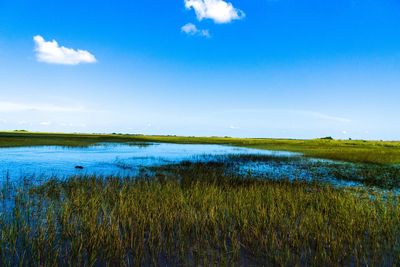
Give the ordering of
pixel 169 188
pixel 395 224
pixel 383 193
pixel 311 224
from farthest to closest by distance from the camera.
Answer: pixel 383 193 → pixel 169 188 → pixel 395 224 → pixel 311 224

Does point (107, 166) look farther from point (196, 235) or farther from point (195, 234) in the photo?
point (196, 235)

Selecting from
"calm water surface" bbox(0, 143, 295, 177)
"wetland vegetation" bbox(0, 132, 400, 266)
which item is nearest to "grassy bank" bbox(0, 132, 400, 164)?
"calm water surface" bbox(0, 143, 295, 177)

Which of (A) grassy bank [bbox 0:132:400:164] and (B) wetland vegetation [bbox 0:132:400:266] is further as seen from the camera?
(A) grassy bank [bbox 0:132:400:164]

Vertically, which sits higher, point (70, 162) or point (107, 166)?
point (70, 162)

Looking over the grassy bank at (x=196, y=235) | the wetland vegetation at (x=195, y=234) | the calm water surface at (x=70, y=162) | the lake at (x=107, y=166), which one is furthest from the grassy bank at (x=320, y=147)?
the grassy bank at (x=196, y=235)

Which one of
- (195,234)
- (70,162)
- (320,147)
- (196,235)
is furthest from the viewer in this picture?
(320,147)

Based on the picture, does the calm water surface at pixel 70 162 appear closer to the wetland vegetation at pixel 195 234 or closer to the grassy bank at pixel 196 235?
the wetland vegetation at pixel 195 234

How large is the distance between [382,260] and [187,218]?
5.14 meters

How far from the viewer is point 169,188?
1194cm

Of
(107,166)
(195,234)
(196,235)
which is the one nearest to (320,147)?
(107,166)

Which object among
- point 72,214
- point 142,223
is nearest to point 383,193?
point 142,223

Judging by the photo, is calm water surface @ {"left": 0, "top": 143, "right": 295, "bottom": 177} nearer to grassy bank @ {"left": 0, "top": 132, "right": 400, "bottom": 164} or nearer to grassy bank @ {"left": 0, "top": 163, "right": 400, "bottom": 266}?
grassy bank @ {"left": 0, "top": 163, "right": 400, "bottom": 266}

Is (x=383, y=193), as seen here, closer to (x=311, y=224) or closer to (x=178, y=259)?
(x=311, y=224)

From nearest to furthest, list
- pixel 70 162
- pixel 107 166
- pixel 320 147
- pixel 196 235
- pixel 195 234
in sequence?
pixel 196 235
pixel 195 234
pixel 107 166
pixel 70 162
pixel 320 147
